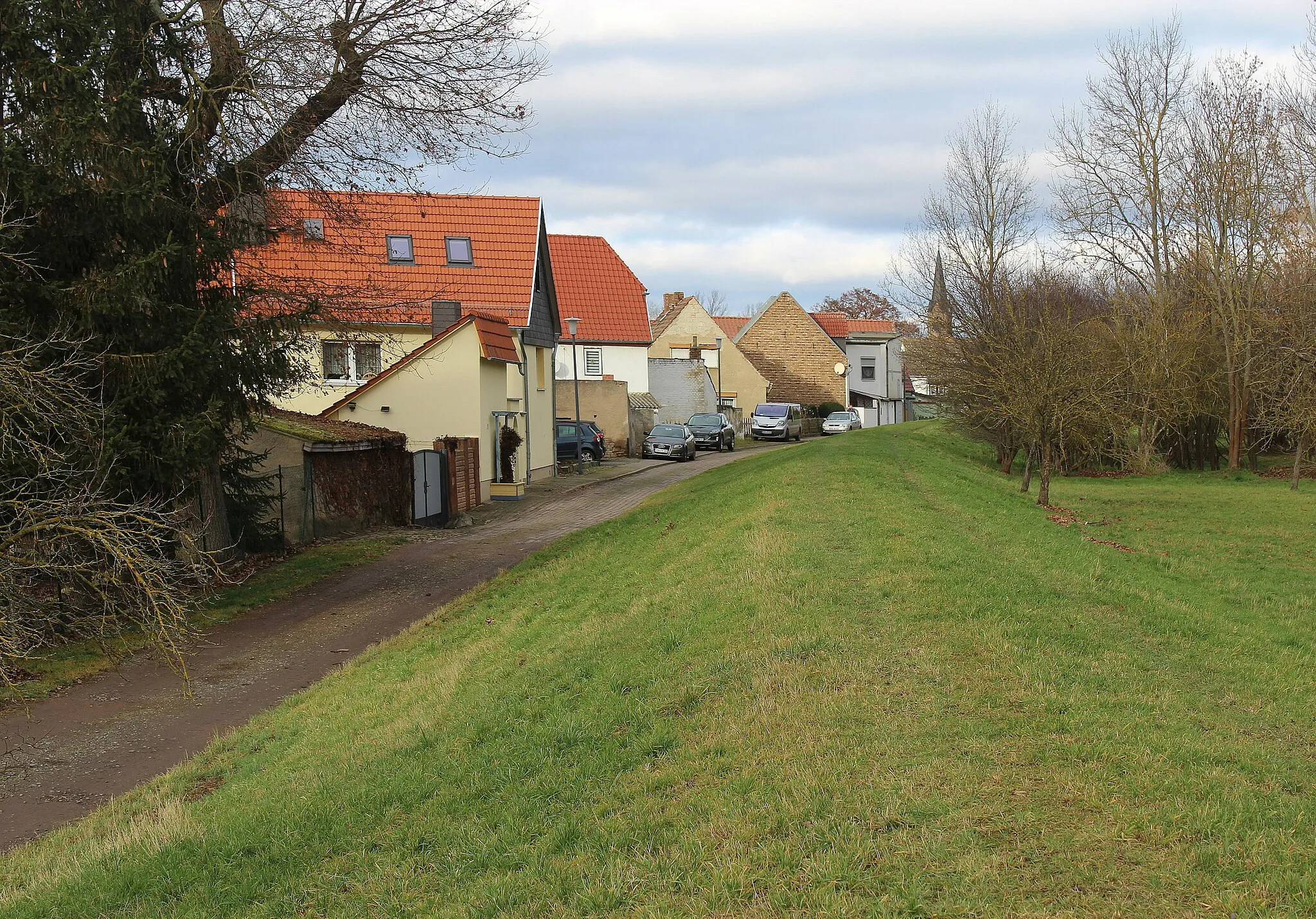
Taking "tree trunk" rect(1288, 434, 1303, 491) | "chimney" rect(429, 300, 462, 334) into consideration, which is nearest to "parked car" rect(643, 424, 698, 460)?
"chimney" rect(429, 300, 462, 334)

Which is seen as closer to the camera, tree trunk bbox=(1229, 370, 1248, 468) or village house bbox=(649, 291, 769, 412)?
tree trunk bbox=(1229, 370, 1248, 468)

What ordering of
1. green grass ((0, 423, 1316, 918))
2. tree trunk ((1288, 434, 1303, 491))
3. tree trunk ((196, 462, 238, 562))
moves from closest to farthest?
green grass ((0, 423, 1316, 918)) < tree trunk ((196, 462, 238, 562)) < tree trunk ((1288, 434, 1303, 491))

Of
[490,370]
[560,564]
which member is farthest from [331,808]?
[490,370]

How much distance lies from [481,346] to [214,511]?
10.7 m

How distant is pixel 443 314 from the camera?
28562mm

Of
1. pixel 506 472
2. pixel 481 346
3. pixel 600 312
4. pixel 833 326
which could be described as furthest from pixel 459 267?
pixel 833 326

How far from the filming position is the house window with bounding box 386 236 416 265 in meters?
33.1

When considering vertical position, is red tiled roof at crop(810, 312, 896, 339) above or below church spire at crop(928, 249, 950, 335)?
above

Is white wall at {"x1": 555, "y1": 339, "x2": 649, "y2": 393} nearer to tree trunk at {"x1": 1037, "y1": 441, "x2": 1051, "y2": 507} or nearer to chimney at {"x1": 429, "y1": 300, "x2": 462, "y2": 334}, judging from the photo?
chimney at {"x1": 429, "y1": 300, "x2": 462, "y2": 334}

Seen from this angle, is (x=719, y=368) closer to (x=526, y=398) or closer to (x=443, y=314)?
(x=526, y=398)

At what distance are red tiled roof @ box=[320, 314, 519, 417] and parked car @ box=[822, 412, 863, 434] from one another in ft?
115

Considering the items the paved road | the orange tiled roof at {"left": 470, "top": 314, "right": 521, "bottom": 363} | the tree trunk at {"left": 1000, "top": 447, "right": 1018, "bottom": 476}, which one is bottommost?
the paved road

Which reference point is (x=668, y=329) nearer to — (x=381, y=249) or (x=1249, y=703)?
(x=381, y=249)

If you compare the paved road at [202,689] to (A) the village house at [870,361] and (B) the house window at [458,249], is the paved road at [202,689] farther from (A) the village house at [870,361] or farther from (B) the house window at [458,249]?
(A) the village house at [870,361]
